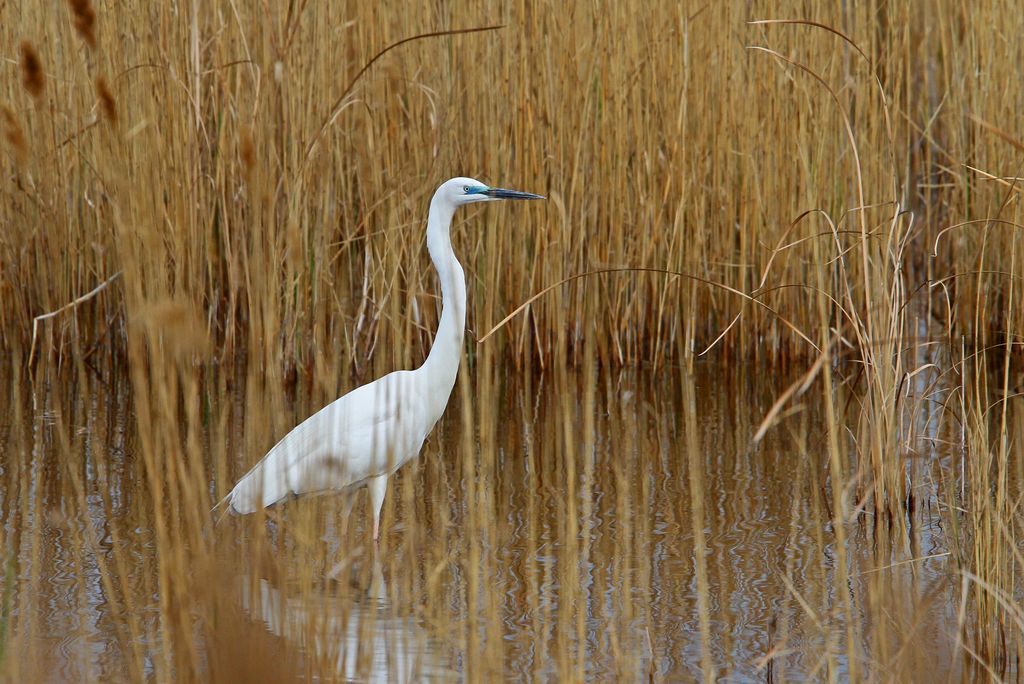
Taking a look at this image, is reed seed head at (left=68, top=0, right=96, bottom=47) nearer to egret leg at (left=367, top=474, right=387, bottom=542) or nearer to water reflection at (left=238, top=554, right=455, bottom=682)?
water reflection at (left=238, top=554, right=455, bottom=682)

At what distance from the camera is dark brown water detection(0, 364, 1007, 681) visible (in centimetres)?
177

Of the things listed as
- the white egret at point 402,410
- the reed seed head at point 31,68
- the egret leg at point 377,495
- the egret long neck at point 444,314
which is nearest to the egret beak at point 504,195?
the white egret at point 402,410

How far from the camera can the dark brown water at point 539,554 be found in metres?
1.77

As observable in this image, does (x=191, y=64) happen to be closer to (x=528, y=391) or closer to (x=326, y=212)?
(x=326, y=212)

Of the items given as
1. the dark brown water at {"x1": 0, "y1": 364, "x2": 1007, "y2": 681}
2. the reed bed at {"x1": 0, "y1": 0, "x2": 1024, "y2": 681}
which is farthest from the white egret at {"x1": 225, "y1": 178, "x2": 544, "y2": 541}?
the reed bed at {"x1": 0, "y1": 0, "x2": 1024, "y2": 681}

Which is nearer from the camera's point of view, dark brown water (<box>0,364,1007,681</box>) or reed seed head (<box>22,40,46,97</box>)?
reed seed head (<box>22,40,46,97</box>)

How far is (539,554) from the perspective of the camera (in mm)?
2883

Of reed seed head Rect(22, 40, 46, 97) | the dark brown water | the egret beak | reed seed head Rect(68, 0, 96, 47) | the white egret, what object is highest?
reed seed head Rect(68, 0, 96, 47)

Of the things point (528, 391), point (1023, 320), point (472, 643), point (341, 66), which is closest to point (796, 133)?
point (1023, 320)

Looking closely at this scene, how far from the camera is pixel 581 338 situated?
4355mm

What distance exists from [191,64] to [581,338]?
5.23 feet

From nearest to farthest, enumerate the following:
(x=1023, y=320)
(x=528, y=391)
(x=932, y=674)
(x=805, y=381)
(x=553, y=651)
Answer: (x=805, y=381)
(x=932, y=674)
(x=553, y=651)
(x=1023, y=320)
(x=528, y=391)

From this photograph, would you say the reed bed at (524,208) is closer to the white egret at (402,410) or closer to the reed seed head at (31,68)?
the white egret at (402,410)

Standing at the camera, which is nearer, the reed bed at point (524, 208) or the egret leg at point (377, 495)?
the egret leg at point (377, 495)
